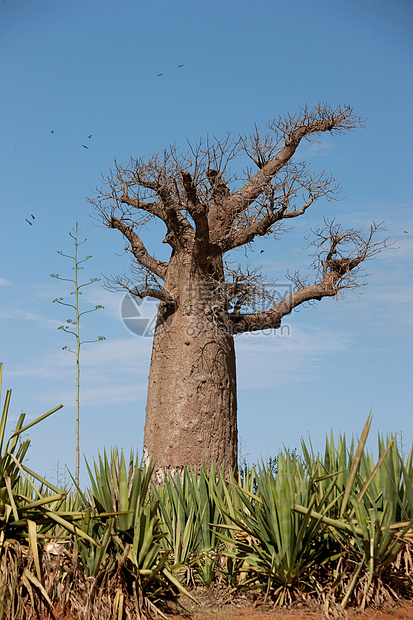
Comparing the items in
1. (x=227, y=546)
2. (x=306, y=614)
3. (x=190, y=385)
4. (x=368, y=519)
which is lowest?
(x=306, y=614)

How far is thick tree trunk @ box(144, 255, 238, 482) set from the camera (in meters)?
8.53

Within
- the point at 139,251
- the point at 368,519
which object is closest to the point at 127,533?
the point at 368,519

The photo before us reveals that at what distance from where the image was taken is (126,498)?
13.8 feet

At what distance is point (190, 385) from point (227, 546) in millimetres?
3683

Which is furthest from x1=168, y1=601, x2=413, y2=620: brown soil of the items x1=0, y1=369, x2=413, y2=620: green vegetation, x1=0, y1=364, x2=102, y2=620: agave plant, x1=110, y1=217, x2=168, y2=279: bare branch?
x1=110, y1=217, x2=168, y2=279: bare branch

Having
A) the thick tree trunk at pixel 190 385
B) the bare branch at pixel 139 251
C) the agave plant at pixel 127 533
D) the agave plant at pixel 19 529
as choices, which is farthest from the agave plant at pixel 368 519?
the bare branch at pixel 139 251

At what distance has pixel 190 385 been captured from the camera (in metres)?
8.58

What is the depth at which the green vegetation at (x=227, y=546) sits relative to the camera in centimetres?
395

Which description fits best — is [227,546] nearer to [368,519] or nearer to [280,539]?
[280,539]

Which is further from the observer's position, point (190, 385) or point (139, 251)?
point (139, 251)

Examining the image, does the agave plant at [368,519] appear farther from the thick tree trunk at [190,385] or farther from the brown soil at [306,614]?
the thick tree trunk at [190,385]

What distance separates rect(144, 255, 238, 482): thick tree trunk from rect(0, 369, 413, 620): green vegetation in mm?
3505

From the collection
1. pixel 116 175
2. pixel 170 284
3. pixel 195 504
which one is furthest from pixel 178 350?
pixel 195 504

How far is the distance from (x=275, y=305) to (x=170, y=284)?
5.57ft
